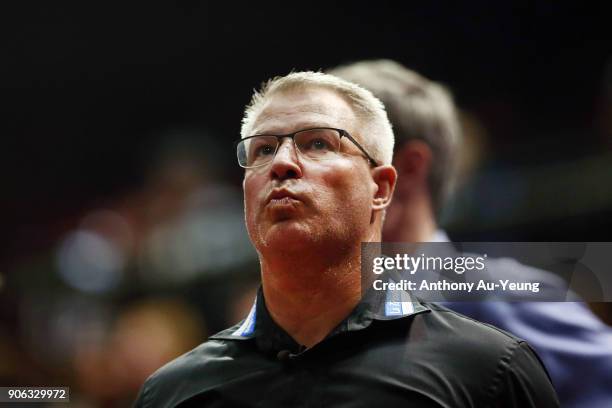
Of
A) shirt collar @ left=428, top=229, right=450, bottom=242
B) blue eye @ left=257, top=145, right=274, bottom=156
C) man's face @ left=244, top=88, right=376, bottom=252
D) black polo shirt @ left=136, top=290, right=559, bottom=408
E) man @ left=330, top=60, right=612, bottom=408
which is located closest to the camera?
black polo shirt @ left=136, top=290, right=559, bottom=408

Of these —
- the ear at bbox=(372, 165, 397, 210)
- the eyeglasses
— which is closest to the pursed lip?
the eyeglasses

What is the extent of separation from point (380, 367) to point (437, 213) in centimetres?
76

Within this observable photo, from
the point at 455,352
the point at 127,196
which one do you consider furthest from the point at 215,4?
the point at 455,352

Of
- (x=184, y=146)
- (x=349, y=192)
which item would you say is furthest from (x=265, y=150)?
(x=184, y=146)

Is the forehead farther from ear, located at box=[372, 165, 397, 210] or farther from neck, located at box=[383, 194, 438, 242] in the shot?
neck, located at box=[383, 194, 438, 242]

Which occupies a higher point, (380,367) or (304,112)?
(304,112)

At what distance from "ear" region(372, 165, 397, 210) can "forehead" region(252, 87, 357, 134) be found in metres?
0.16

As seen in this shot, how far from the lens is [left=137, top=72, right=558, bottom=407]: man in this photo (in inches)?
78.7

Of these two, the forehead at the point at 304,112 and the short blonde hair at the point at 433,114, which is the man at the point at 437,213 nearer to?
the short blonde hair at the point at 433,114

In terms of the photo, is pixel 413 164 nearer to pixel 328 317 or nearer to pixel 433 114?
pixel 433 114

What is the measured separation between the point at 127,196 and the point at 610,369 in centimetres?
181

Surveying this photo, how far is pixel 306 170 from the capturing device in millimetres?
2111

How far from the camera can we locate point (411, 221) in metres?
2.59

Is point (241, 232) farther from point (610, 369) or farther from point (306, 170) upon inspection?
point (610, 369)
